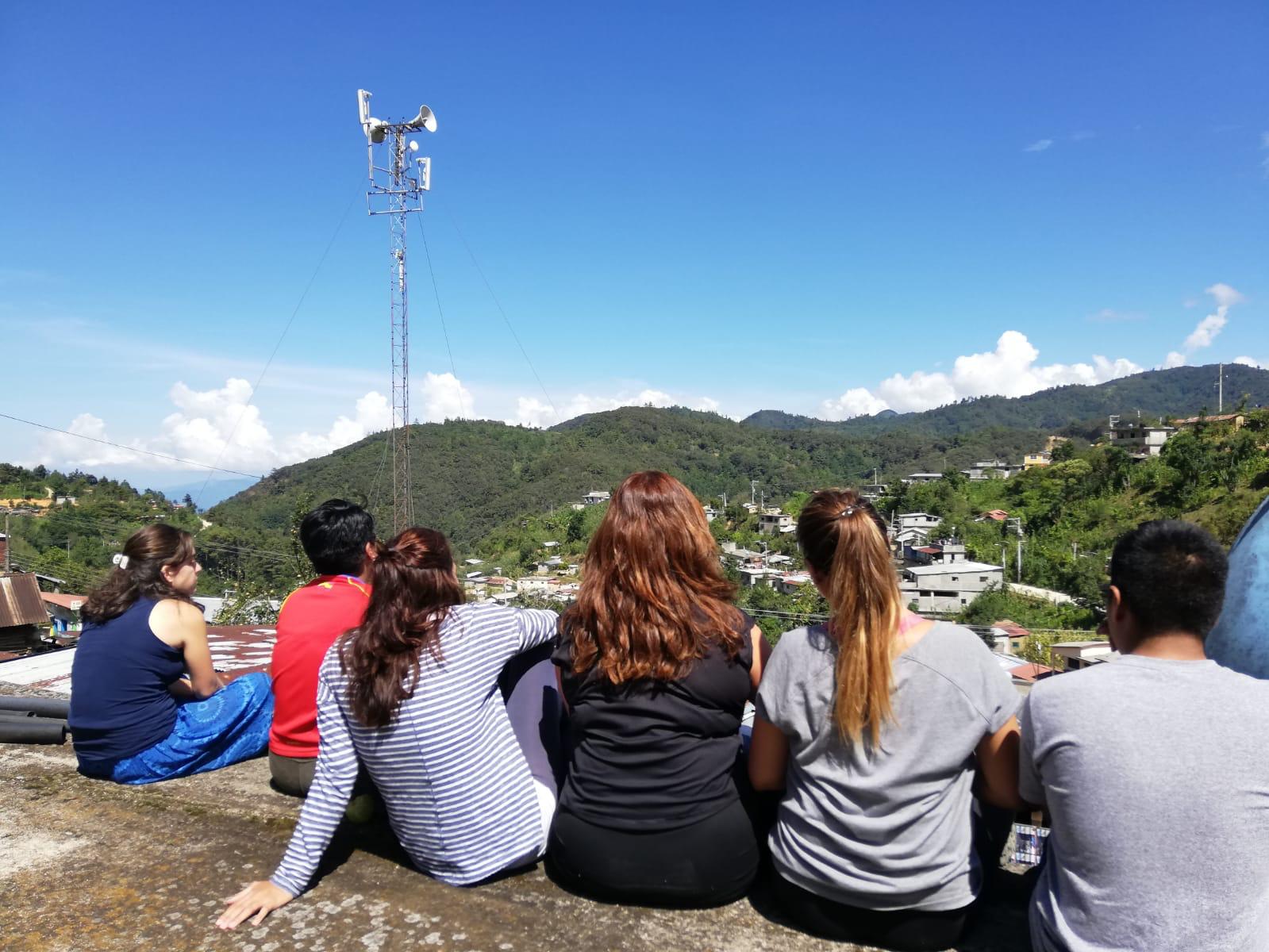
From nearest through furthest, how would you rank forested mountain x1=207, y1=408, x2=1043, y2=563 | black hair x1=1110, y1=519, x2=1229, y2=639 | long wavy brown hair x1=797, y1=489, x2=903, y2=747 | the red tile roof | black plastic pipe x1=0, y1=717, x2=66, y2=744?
1. black hair x1=1110, y1=519, x2=1229, y2=639
2. long wavy brown hair x1=797, y1=489, x2=903, y2=747
3. black plastic pipe x1=0, y1=717, x2=66, y2=744
4. the red tile roof
5. forested mountain x1=207, y1=408, x2=1043, y2=563

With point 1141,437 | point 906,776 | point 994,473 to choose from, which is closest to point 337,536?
point 906,776

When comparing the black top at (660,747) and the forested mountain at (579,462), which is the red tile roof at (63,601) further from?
the forested mountain at (579,462)

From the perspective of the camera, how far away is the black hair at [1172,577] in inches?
50.9

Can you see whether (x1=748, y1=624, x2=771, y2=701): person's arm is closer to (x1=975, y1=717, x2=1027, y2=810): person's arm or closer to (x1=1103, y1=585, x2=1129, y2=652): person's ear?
(x1=975, y1=717, x2=1027, y2=810): person's arm

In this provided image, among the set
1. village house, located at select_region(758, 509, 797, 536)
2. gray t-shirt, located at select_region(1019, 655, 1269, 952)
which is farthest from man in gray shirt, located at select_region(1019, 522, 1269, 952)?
village house, located at select_region(758, 509, 797, 536)

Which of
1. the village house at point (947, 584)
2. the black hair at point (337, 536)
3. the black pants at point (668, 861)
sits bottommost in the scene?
the village house at point (947, 584)

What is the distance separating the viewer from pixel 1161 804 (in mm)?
1215

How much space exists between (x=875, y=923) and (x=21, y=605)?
38.3ft

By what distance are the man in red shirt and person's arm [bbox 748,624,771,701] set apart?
1.12 meters

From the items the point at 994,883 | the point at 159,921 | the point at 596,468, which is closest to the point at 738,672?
the point at 994,883

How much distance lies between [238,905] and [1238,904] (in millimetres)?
1721

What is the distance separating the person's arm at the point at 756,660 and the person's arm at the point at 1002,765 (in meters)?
0.43

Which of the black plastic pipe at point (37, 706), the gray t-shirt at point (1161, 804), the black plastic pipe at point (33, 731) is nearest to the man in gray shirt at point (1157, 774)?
the gray t-shirt at point (1161, 804)

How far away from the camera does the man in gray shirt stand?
1.20m
